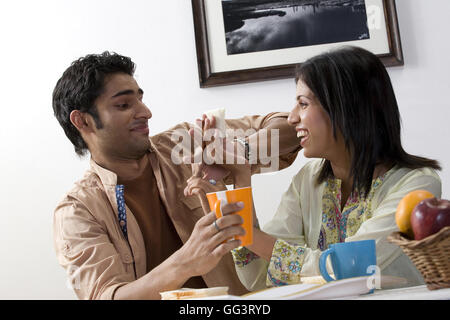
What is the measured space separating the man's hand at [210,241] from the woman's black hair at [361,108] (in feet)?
1.35

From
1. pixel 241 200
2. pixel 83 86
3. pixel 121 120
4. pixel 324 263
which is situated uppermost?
pixel 83 86

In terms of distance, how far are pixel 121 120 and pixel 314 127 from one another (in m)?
0.66

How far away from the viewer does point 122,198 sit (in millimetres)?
1584

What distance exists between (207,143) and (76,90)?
1.94 ft

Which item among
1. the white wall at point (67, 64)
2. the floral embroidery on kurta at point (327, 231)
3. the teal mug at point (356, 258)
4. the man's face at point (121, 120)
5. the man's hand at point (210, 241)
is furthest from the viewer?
the white wall at point (67, 64)

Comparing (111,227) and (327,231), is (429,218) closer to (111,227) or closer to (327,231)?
(327,231)

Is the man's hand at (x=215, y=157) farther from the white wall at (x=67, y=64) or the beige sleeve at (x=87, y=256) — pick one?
the white wall at (x=67, y=64)

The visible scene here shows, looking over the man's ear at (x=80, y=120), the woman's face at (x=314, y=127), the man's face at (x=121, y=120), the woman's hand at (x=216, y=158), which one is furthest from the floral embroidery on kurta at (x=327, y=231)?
the man's ear at (x=80, y=120)

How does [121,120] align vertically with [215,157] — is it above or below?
above

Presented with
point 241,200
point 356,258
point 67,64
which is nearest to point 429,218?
point 356,258

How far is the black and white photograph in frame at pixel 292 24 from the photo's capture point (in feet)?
6.71

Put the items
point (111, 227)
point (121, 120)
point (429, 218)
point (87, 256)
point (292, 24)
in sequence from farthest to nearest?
point (292, 24) → point (121, 120) → point (111, 227) → point (87, 256) → point (429, 218)

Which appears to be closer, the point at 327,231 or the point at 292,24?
the point at 327,231

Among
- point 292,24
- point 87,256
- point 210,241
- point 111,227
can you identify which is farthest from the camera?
point 292,24
